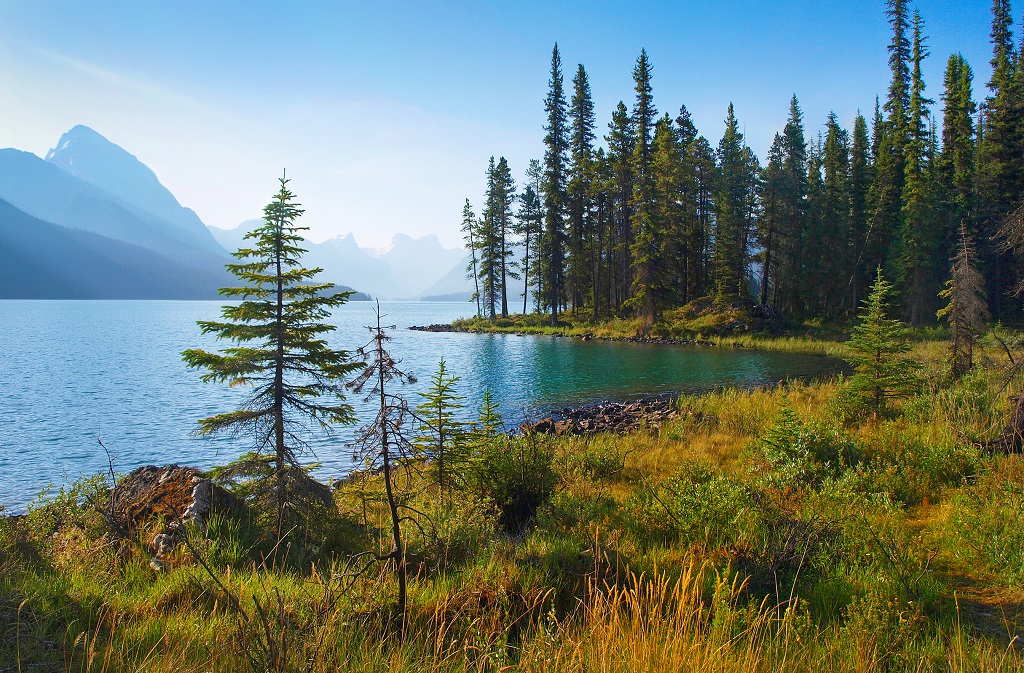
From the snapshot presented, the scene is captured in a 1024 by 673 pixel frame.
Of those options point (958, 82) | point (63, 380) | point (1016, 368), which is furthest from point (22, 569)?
point (958, 82)

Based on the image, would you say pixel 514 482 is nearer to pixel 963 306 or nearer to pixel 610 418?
pixel 610 418

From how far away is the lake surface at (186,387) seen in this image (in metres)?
13.7

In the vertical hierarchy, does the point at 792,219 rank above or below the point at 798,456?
above

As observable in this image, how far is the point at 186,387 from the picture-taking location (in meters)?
23.8

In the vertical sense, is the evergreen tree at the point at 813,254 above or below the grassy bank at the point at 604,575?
above

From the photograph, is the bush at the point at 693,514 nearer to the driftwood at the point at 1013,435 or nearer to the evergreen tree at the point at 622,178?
the driftwood at the point at 1013,435

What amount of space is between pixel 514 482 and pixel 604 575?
9.79 ft

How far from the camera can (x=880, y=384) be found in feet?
37.2

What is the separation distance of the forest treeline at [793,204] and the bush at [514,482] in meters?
35.6

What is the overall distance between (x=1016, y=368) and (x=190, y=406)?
2451 centimetres

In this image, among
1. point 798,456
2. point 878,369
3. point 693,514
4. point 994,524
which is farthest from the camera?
point 878,369


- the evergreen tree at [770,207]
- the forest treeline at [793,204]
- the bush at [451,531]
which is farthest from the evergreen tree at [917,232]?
the bush at [451,531]

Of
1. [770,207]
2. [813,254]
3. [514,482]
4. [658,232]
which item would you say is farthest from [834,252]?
[514,482]

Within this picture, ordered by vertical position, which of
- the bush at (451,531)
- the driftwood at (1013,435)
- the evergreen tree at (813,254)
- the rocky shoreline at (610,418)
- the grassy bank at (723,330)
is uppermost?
the evergreen tree at (813,254)
